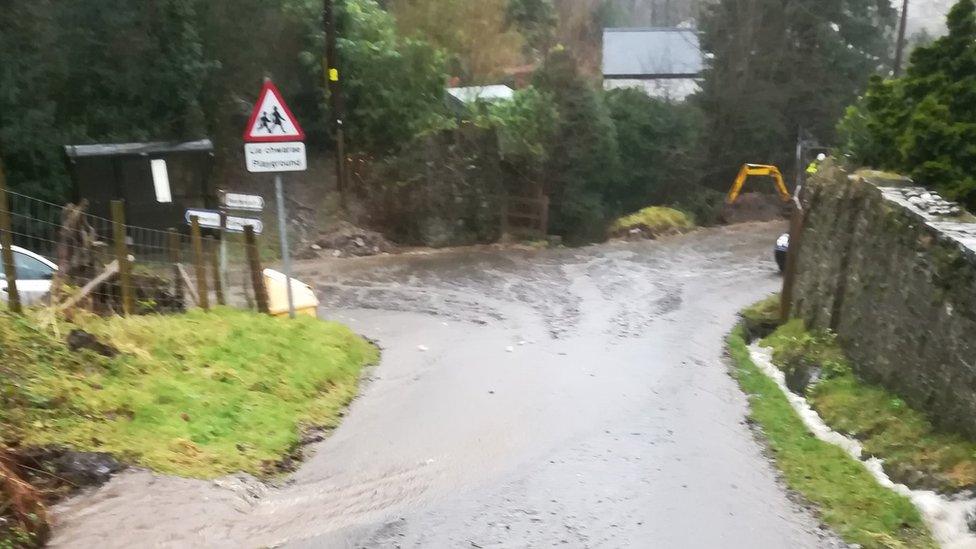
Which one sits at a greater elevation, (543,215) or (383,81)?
(383,81)

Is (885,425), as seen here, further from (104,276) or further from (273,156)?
(104,276)

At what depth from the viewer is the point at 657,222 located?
25469 millimetres

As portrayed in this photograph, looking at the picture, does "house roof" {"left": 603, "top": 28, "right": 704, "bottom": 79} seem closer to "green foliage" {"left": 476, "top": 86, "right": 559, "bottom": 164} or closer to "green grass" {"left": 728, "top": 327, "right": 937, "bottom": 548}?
"green foliage" {"left": 476, "top": 86, "right": 559, "bottom": 164}

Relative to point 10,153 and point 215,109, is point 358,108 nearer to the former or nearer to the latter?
point 215,109

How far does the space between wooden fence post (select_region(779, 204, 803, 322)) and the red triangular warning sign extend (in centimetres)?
810

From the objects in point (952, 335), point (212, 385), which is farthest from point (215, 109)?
point (952, 335)

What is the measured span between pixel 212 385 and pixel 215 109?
50.7ft

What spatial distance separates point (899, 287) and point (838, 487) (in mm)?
2925

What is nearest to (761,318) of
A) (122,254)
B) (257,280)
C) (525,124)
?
(257,280)

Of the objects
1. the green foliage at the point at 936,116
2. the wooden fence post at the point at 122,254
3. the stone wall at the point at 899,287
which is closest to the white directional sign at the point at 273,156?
the wooden fence post at the point at 122,254

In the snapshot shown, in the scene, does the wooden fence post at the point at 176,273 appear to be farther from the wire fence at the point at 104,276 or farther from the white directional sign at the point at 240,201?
the white directional sign at the point at 240,201

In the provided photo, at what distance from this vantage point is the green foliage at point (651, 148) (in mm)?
28297

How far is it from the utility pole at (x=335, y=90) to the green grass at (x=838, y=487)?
14.4 meters

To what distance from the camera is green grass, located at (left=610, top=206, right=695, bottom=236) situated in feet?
82.2
